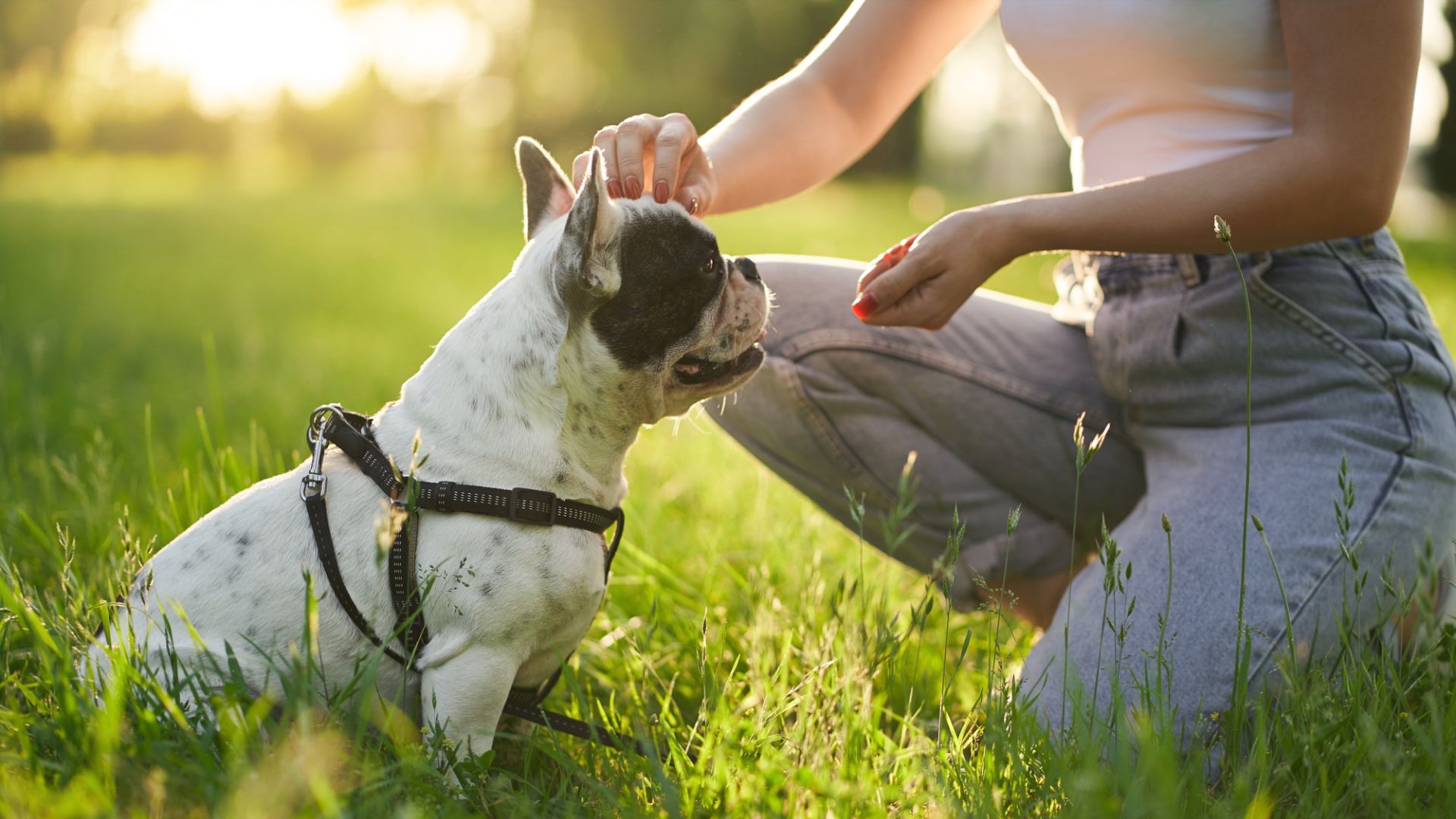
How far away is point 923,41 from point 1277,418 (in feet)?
4.21

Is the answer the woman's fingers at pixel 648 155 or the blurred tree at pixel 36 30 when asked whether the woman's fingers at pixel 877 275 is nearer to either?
the woman's fingers at pixel 648 155

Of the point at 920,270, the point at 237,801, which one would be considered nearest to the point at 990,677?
the point at 920,270

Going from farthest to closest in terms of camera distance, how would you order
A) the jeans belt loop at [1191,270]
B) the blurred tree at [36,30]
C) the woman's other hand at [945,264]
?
the blurred tree at [36,30], the jeans belt loop at [1191,270], the woman's other hand at [945,264]

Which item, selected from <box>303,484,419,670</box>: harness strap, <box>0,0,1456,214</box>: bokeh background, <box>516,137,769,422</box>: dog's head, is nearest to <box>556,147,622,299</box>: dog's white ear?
<box>516,137,769,422</box>: dog's head

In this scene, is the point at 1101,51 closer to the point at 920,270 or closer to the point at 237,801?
the point at 920,270

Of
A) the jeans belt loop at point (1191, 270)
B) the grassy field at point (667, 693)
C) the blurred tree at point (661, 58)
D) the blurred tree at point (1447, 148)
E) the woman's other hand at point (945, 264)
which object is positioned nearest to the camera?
the grassy field at point (667, 693)

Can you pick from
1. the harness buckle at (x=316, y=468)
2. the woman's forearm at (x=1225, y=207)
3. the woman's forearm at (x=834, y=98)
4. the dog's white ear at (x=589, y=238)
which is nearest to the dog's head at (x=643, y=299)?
the dog's white ear at (x=589, y=238)

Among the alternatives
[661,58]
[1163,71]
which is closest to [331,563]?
[1163,71]

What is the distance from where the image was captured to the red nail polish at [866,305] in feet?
6.91

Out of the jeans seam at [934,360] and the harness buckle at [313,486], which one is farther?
the jeans seam at [934,360]

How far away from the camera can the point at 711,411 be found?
2.88m

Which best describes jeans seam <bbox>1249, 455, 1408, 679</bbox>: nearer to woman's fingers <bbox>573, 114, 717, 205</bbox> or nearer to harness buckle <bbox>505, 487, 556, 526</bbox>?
harness buckle <bbox>505, 487, 556, 526</bbox>

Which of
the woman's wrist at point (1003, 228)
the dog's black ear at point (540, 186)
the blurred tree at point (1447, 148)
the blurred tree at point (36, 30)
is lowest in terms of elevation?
the blurred tree at point (1447, 148)

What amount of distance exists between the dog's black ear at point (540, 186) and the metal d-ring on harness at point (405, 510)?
27.1 inches
